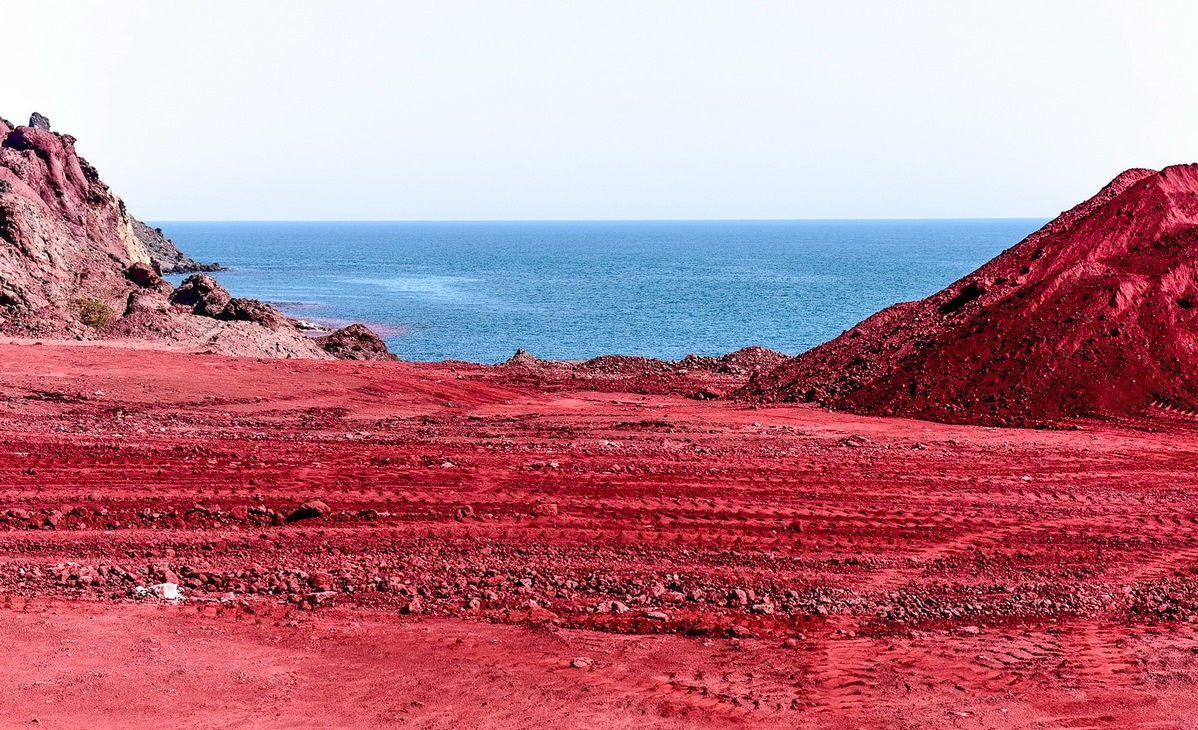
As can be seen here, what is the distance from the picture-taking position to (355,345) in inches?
1746

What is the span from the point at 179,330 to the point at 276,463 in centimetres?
2538

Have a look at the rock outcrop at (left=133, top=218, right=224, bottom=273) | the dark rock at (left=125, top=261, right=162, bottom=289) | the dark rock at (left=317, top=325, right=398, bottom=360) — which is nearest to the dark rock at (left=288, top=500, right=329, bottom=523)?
the dark rock at (left=317, top=325, right=398, bottom=360)

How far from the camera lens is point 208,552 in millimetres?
13398

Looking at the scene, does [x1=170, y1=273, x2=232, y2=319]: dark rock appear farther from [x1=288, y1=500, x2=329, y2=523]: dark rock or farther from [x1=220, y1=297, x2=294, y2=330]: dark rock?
[x1=288, y1=500, x2=329, y2=523]: dark rock

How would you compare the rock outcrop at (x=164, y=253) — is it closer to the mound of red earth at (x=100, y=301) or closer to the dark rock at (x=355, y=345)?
the mound of red earth at (x=100, y=301)

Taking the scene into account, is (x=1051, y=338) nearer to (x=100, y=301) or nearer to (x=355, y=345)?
(x=355, y=345)

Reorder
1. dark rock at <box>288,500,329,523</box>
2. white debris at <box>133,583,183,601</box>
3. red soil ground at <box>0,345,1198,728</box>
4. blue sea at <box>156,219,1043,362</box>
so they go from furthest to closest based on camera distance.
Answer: blue sea at <box>156,219,1043,362</box>
dark rock at <box>288,500,329,523</box>
white debris at <box>133,583,183,601</box>
red soil ground at <box>0,345,1198,728</box>

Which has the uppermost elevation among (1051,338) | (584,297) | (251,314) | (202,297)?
(1051,338)

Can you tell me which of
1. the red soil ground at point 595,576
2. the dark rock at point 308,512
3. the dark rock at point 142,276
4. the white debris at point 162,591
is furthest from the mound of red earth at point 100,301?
the white debris at point 162,591

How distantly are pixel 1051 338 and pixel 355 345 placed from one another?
27.6m

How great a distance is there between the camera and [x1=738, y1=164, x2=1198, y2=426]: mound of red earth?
81.7 ft

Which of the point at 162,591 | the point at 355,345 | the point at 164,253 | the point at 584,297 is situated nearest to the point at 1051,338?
the point at 162,591

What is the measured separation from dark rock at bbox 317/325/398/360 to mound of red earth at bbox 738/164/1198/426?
19150 millimetres

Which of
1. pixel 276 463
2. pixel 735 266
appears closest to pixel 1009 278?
pixel 276 463
